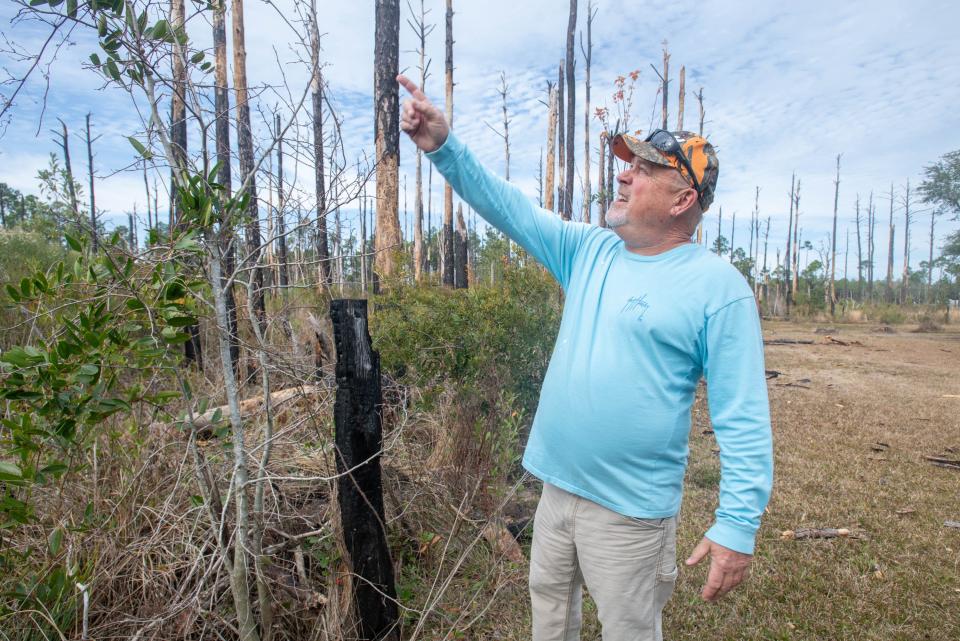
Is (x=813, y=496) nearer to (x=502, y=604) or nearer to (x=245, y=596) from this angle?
(x=502, y=604)

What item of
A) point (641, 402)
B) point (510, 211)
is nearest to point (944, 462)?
point (641, 402)

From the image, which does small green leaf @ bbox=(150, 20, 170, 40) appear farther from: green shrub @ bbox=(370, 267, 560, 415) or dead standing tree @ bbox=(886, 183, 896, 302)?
dead standing tree @ bbox=(886, 183, 896, 302)

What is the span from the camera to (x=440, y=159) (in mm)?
1813

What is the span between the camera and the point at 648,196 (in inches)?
68.4

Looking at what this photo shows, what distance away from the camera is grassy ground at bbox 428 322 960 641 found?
9.36 ft

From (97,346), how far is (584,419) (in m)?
1.53

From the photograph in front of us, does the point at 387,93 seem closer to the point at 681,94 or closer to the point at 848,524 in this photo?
the point at 848,524

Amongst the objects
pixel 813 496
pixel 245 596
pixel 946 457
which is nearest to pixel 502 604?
pixel 245 596

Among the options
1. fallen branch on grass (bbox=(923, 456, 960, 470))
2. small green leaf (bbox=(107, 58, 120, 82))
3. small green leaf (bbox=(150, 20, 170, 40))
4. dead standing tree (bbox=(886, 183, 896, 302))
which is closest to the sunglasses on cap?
small green leaf (bbox=(150, 20, 170, 40))

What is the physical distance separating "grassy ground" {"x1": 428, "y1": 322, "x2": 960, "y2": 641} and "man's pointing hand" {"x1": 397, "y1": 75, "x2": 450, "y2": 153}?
2116 mm

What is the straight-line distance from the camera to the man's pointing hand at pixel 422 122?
171cm

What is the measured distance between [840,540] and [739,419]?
316cm

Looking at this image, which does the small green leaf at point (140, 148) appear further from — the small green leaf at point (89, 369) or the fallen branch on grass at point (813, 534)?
the fallen branch on grass at point (813, 534)

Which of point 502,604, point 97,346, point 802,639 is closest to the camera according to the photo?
point 97,346
